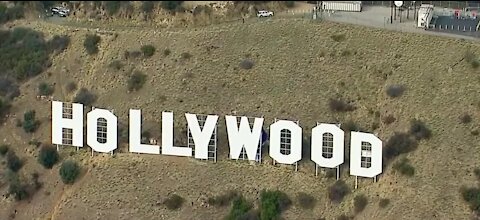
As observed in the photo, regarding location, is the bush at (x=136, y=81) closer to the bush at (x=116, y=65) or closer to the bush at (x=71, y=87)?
the bush at (x=116, y=65)

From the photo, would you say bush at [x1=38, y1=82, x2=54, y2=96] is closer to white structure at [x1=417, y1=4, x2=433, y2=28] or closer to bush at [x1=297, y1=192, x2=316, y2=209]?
bush at [x1=297, y1=192, x2=316, y2=209]

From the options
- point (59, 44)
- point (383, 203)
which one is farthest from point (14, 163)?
point (383, 203)

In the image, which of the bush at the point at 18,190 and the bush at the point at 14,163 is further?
the bush at the point at 14,163

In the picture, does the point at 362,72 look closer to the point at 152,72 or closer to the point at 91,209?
the point at 152,72

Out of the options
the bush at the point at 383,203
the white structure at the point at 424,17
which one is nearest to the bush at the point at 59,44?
the white structure at the point at 424,17

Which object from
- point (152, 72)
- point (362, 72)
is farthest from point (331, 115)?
point (152, 72)

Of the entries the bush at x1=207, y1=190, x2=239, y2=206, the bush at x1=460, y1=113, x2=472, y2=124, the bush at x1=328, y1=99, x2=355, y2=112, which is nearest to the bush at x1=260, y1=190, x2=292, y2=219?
the bush at x1=207, y1=190, x2=239, y2=206
